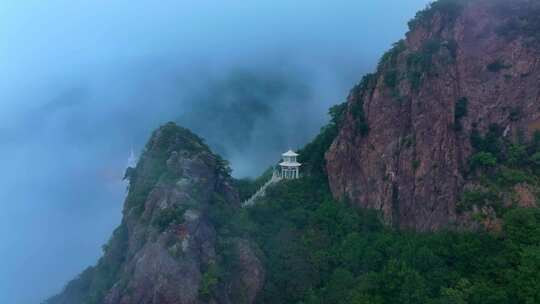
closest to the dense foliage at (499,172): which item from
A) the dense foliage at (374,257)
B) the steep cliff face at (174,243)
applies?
the dense foliage at (374,257)

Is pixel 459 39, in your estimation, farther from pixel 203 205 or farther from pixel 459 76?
pixel 203 205

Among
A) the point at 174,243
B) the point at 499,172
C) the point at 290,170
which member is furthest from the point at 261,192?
the point at 499,172

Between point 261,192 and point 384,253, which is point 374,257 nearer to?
point 384,253

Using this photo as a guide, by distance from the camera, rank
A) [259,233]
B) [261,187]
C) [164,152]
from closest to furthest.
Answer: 1. [259,233]
2. [164,152]
3. [261,187]

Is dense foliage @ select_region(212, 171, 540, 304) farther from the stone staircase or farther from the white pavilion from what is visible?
the white pavilion

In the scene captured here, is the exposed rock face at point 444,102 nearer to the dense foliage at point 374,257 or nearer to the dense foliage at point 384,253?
the dense foliage at point 384,253

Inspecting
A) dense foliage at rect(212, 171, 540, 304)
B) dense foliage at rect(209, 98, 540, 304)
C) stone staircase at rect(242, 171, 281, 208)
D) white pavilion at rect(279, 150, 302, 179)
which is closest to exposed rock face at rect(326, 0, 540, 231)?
dense foliage at rect(209, 98, 540, 304)

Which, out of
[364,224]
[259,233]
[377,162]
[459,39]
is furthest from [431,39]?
[259,233]
